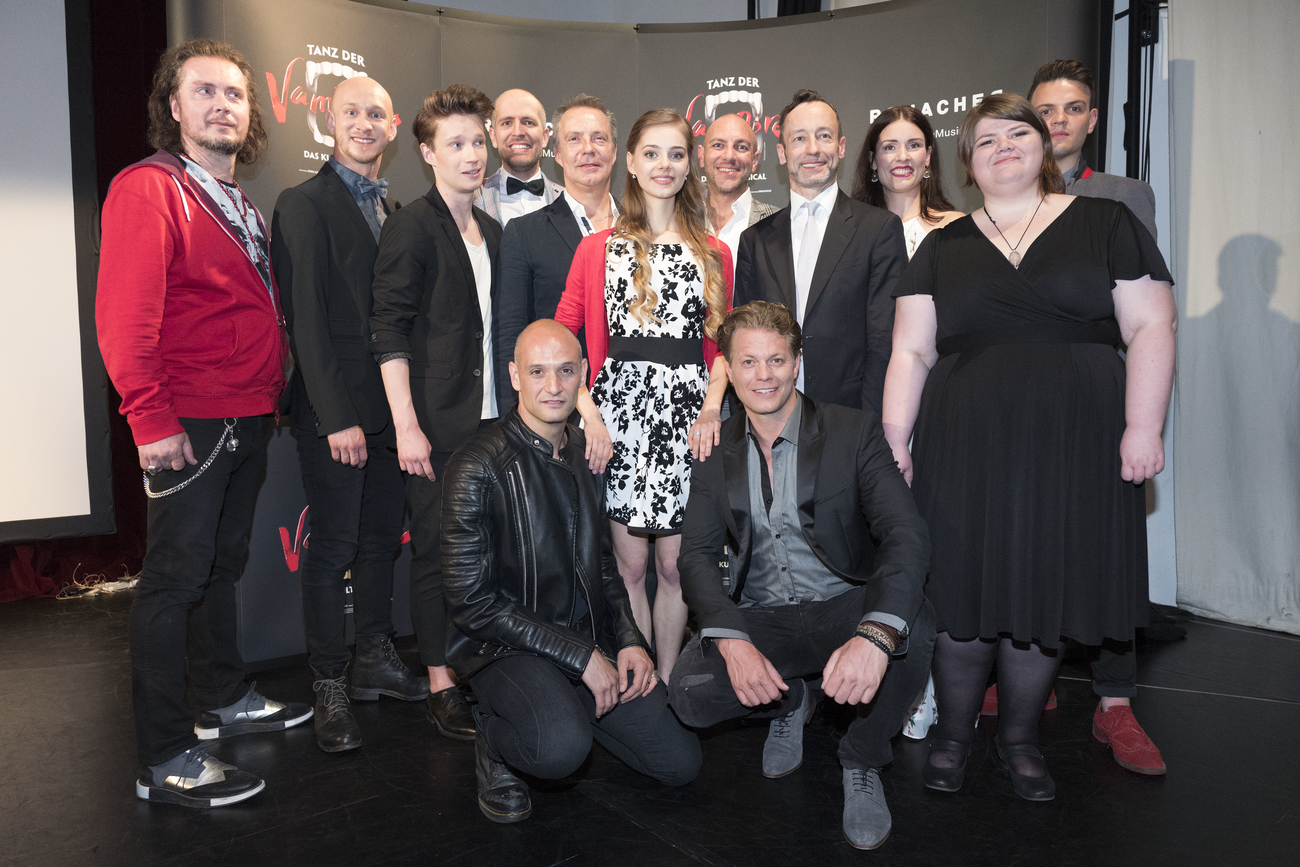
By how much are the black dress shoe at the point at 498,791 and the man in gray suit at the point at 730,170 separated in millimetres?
2032

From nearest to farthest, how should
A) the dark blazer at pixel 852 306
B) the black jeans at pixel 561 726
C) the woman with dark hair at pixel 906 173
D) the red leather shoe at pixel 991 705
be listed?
the black jeans at pixel 561 726 → the dark blazer at pixel 852 306 → the red leather shoe at pixel 991 705 → the woman with dark hair at pixel 906 173

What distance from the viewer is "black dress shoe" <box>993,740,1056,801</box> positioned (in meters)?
2.30

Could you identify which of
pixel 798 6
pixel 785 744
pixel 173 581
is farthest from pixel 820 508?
pixel 798 6

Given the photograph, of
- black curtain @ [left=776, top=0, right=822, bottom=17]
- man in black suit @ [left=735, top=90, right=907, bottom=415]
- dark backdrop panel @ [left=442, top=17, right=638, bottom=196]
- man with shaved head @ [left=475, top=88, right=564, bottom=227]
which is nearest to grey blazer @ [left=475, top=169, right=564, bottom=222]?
man with shaved head @ [left=475, top=88, right=564, bottom=227]

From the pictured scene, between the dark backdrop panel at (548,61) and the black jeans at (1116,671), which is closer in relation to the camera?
the black jeans at (1116,671)

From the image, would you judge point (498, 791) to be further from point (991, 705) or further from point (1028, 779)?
point (991, 705)

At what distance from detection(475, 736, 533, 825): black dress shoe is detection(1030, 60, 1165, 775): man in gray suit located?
1.65 meters

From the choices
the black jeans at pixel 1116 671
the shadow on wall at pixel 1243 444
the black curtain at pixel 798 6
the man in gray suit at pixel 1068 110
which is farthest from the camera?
the black curtain at pixel 798 6

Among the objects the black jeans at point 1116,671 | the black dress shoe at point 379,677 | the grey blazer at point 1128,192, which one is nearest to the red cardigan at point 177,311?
the black dress shoe at point 379,677

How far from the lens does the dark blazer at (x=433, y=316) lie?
277cm

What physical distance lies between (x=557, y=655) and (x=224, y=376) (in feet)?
3.94

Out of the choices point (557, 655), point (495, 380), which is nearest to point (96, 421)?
point (495, 380)

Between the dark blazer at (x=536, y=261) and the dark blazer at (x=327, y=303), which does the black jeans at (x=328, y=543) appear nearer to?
the dark blazer at (x=327, y=303)

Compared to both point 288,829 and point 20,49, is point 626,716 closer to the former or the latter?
point 288,829
